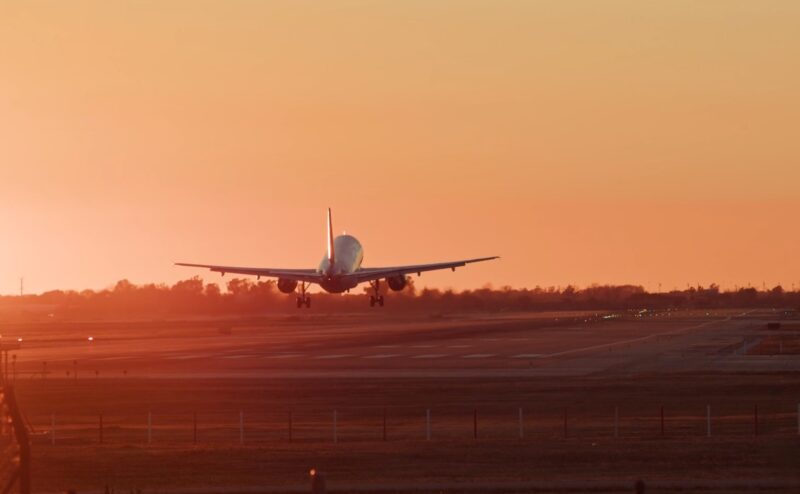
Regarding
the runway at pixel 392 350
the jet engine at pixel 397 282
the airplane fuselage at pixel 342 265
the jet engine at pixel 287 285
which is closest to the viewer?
the runway at pixel 392 350

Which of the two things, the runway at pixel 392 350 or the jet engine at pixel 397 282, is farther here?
the jet engine at pixel 397 282

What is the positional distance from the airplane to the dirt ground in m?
5.21

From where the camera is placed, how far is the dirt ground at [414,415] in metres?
40.8

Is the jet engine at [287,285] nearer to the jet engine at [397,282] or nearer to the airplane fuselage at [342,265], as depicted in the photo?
the airplane fuselage at [342,265]

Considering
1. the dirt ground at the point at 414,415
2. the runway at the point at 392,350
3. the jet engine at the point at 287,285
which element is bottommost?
the dirt ground at the point at 414,415

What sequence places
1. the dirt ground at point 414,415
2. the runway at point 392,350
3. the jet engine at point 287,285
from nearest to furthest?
the dirt ground at point 414,415 → the runway at point 392,350 → the jet engine at point 287,285

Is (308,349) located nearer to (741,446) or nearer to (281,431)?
(281,431)

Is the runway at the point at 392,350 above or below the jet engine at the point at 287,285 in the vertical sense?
below

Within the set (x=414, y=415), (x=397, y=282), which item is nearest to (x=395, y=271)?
(x=397, y=282)

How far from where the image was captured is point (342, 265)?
115000mm

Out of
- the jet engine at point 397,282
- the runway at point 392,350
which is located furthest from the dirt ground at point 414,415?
the jet engine at point 397,282

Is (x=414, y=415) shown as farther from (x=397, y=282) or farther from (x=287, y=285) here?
(x=287, y=285)

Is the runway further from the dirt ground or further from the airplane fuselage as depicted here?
the airplane fuselage

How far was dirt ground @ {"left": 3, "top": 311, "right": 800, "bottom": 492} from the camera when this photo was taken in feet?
134
